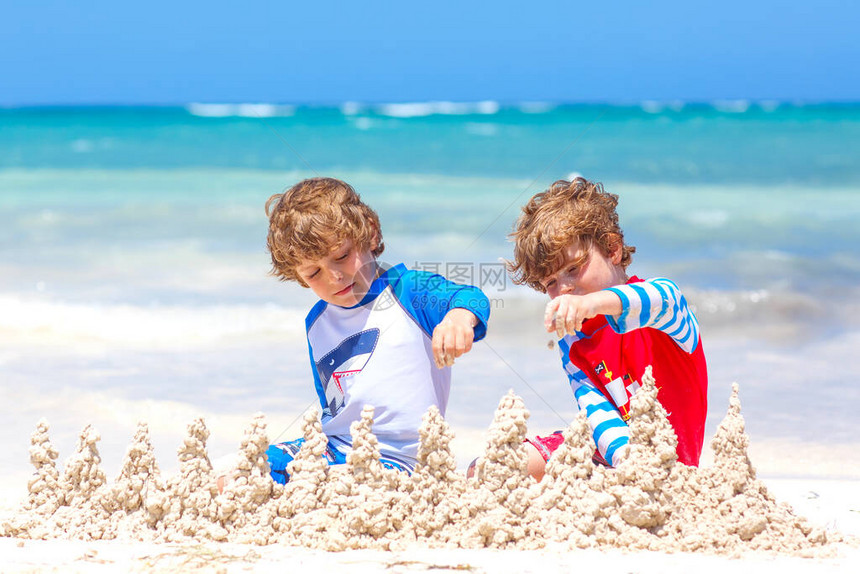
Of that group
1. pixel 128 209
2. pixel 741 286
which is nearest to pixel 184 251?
pixel 128 209

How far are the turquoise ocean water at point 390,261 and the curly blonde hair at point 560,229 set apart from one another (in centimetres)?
132

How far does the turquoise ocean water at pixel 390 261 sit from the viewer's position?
4395 mm

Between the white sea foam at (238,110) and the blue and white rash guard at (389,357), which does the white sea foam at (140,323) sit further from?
the white sea foam at (238,110)

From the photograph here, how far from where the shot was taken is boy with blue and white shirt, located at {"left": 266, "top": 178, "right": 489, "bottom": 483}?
8.91 feet

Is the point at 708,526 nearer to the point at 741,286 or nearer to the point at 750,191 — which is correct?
the point at 741,286

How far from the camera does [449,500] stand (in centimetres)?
226

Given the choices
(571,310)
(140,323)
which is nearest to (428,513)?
(571,310)

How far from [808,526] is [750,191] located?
12639 millimetres

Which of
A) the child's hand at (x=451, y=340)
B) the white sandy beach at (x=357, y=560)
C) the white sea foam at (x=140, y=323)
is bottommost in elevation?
the white sea foam at (x=140, y=323)

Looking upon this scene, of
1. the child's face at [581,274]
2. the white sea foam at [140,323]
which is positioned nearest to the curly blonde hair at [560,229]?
the child's face at [581,274]

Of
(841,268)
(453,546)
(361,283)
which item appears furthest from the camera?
(841,268)

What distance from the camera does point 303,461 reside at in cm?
231

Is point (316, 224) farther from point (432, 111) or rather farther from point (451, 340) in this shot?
point (432, 111)

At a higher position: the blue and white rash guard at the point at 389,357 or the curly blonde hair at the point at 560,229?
the curly blonde hair at the point at 560,229
